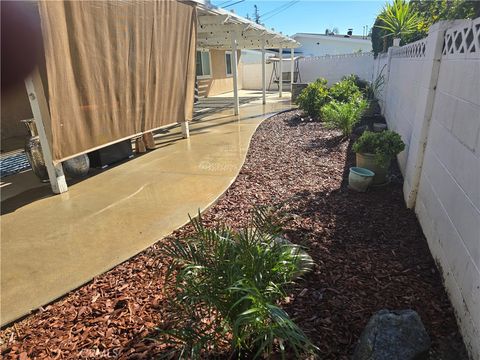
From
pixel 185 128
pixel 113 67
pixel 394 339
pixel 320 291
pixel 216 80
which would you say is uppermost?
pixel 113 67

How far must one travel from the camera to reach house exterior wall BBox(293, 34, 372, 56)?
79.4ft

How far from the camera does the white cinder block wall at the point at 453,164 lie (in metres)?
1.84

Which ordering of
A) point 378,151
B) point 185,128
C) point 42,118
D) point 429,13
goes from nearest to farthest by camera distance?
point 42,118
point 378,151
point 429,13
point 185,128

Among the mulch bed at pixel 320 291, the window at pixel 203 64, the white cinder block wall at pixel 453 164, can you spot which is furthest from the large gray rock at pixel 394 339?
the window at pixel 203 64

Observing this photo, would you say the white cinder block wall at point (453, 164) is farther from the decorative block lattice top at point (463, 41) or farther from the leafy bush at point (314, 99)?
the leafy bush at point (314, 99)

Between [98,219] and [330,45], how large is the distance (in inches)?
1045

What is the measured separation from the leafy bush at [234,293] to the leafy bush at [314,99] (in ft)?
24.7

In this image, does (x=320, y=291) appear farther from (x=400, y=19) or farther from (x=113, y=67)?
(x=400, y=19)

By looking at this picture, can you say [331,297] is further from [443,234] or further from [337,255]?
[443,234]

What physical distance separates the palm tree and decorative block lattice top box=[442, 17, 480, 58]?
5.79m

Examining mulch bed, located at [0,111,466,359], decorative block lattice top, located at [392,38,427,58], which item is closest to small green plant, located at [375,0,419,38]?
decorative block lattice top, located at [392,38,427,58]

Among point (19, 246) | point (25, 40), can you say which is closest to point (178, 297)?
point (19, 246)

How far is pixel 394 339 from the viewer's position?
164 centimetres

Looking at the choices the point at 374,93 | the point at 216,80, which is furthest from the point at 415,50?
the point at 216,80
